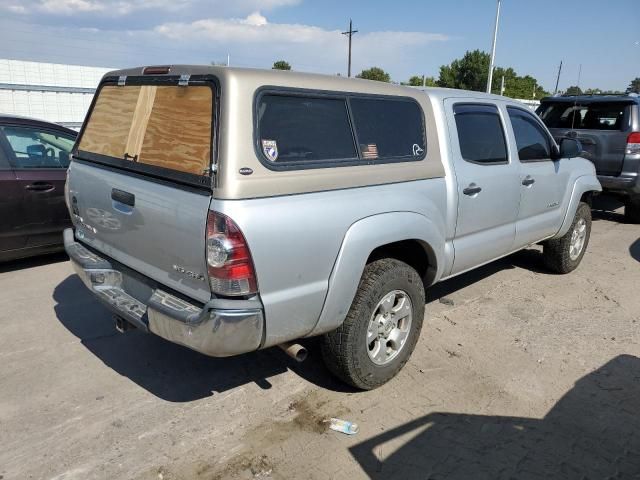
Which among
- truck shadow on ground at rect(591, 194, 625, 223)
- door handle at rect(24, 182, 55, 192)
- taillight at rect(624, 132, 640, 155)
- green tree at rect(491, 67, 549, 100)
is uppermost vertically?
green tree at rect(491, 67, 549, 100)

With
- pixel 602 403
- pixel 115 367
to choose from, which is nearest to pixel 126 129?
pixel 115 367

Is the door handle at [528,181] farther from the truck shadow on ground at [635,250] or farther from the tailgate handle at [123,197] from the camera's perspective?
the tailgate handle at [123,197]

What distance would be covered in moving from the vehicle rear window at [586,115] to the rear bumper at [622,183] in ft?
2.48

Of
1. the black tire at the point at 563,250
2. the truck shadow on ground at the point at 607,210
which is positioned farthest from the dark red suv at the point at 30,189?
the truck shadow on ground at the point at 607,210

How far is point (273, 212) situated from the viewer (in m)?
2.47

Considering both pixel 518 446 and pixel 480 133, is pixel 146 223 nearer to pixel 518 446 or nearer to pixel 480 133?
pixel 518 446

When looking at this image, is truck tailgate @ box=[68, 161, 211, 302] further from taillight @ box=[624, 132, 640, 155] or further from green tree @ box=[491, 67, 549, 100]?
green tree @ box=[491, 67, 549, 100]

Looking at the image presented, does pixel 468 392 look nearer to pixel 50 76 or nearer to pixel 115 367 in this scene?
pixel 115 367

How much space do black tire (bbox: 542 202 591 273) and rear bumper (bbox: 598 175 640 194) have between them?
238cm

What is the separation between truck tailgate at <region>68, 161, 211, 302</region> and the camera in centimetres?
249

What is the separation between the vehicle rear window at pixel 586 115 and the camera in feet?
25.2

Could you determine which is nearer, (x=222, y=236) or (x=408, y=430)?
(x=222, y=236)

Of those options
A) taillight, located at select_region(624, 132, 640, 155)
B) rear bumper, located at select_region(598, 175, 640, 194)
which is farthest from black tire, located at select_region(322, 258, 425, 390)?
taillight, located at select_region(624, 132, 640, 155)

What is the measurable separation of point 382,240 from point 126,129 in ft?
5.64
